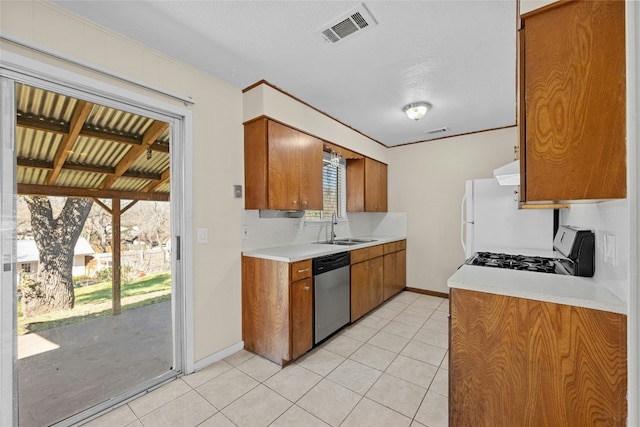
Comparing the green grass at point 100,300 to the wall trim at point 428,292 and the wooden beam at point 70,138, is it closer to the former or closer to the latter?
the wooden beam at point 70,138

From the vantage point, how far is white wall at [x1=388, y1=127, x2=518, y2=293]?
393 centimetres

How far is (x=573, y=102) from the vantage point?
3.56 feet

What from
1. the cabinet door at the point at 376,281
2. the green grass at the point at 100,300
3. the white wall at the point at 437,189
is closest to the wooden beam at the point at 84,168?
the green grass at the point at 100,300

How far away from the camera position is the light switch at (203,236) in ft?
7.59

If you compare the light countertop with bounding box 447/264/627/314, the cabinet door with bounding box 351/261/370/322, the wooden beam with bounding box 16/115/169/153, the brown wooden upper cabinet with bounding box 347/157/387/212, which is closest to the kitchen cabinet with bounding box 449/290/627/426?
the light countertop with bounding box 447/264/627/314

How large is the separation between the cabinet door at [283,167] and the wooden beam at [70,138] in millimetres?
1340

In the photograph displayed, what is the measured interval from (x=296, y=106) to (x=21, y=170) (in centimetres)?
218

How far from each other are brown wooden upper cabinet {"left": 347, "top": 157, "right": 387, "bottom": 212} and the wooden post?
3.03 m

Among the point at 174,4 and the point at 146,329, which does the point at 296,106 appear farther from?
the point at 146,329

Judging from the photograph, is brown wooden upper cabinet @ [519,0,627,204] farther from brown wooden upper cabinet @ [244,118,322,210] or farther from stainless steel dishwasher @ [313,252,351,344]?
brown wooden upper cabinet @ [244,118,322,210]

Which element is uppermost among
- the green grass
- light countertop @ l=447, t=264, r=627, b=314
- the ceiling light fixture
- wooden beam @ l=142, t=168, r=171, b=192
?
the ceiling light fixture

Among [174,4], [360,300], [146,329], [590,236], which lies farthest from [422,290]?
[174,4]

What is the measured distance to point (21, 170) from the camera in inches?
60.4

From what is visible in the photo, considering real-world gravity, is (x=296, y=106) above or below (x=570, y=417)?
above
